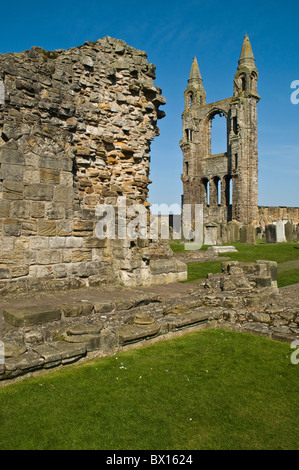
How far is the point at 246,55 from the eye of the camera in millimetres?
41219

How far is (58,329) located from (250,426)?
7.60 ft

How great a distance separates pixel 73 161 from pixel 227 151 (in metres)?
38.0

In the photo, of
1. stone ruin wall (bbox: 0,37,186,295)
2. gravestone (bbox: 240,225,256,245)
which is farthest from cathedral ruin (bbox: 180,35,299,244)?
stone ruin wall (bbox: 0,37,186,295)

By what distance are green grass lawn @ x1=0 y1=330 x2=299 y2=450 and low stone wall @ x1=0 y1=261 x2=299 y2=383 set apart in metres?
0.19

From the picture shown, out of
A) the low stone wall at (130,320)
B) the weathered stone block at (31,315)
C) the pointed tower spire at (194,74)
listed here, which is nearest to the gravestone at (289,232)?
the low stone wall at (130,320)

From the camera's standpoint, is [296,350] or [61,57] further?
[61,57]

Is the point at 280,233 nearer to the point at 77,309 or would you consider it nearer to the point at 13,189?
the point at 13,189

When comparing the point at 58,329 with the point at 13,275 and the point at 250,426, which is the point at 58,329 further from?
the point at 250,426

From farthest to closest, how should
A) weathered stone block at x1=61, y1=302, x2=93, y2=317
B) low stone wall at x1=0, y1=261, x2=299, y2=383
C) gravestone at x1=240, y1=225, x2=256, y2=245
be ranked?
1. gravestone at x1=240, y1=225, x2=256, y2=245
2. weathered stone block at x1=61, y1=302, x2=93, y2=317
3. low stone wall at x1=0, y1=261, x2=299, y2=383

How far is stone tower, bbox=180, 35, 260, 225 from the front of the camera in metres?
39.6

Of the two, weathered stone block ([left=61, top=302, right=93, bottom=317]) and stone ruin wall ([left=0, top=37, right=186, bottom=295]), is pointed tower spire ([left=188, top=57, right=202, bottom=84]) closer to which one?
stone ruin wall ([left=0, top=37, right=186, bottom=295])

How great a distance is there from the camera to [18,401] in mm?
3145

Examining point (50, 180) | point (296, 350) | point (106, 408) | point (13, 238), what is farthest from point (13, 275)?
point (296, 350)

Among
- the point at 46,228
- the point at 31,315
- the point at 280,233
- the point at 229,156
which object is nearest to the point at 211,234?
the point at 280,233
